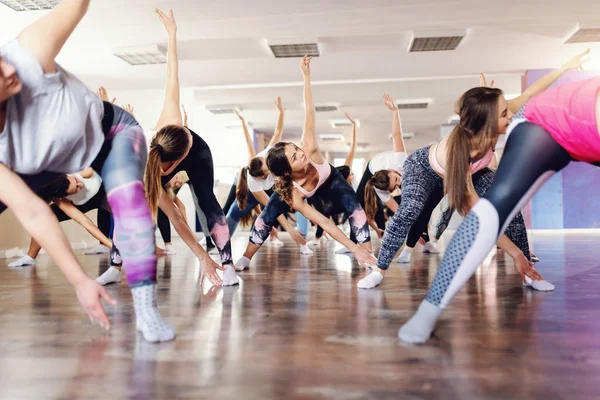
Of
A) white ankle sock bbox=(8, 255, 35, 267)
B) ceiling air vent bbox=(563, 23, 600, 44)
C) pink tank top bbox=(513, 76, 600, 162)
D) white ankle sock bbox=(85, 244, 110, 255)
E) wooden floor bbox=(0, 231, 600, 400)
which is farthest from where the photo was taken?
ceiling air vent bbox=(563, 23, 600, 44)

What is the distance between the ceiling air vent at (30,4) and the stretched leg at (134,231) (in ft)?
16.0

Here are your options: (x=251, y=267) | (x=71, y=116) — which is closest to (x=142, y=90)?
(x=251, y=267)

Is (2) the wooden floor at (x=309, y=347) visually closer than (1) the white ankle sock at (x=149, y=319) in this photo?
Yes

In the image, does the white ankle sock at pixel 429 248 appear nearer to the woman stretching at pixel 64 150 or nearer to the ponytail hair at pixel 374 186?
the ponytail hair at pixel 374 186

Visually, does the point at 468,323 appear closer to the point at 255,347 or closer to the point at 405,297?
the point at 405,297

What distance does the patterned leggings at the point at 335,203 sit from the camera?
323cm

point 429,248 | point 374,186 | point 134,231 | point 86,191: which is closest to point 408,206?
point 134,231

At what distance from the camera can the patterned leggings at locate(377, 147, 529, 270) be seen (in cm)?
246

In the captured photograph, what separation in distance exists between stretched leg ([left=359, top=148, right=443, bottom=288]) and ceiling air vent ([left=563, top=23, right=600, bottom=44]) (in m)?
5.11

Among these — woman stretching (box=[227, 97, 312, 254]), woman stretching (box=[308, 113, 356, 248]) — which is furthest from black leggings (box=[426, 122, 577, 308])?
woman stretching (box=[227, 97, 312, 254])

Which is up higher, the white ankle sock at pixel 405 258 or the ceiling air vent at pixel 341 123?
Result: the ceiling air vent at pixel 341 123

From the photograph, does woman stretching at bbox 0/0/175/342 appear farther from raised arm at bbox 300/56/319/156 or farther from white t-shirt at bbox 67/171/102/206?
white t-shirt at bbox 67/171/102/206

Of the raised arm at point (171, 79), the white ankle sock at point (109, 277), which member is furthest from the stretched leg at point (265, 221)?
the raised arm at point (171, 79)

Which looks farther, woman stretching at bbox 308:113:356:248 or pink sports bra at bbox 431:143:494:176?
woman stretching at bbox 308:113:356:248
